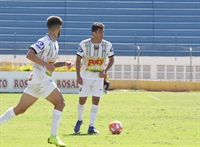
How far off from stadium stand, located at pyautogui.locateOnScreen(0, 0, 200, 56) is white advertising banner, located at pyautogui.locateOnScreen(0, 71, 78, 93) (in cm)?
1268

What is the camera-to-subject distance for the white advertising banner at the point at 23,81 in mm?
29359

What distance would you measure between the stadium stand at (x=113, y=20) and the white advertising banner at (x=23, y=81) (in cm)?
1268

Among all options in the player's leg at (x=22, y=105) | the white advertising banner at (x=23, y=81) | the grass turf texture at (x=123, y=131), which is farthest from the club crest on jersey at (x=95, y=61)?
the white advertising banner at (x=23, y=81)

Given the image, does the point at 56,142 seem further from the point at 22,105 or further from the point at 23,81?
the point at 23,81

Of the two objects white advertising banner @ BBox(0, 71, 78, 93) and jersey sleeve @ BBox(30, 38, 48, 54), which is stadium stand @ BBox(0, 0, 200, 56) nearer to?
white advertising banner @ BBox(0, 71, 78, 93)

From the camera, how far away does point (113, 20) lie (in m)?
45.5

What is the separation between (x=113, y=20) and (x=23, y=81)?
1709 cm

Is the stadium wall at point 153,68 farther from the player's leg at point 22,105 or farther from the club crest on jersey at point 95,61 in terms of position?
the player's leg at point 22,105

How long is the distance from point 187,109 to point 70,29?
25736 millimetres

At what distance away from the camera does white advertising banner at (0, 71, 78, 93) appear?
96.3ft

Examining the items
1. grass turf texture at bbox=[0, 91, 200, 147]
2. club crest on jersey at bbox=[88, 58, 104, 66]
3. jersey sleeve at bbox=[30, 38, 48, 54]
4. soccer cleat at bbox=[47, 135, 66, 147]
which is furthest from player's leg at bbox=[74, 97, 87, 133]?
jersey sleeve at bbox=[30, 38, 48, 54]

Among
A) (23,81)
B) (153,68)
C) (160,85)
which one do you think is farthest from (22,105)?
(153,68)

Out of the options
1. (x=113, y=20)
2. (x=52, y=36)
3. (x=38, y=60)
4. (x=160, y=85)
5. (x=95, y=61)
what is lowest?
(x=160, y=85)

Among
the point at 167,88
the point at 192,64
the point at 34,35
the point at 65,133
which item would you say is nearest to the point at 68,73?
the point at 167,88
